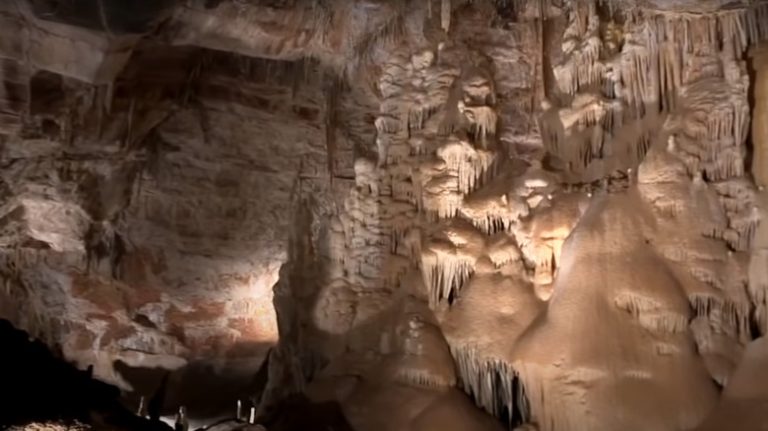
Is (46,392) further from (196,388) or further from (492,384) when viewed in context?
(196,388)

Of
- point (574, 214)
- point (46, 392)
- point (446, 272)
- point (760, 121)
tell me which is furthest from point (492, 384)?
point (46, 392)

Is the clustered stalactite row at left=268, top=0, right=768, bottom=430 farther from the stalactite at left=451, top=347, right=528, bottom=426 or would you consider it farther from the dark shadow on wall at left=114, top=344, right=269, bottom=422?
the dark shadow on wall at left=114, top=344, right=269, bottom=422

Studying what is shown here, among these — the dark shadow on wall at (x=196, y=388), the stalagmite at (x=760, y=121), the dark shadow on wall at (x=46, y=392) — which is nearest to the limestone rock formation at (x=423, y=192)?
the stalagmite at (x=760, y=121)

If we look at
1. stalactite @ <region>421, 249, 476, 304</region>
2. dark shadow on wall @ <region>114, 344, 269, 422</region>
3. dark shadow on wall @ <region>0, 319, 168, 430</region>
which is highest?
stalactite @ <region>421, 249, 476, 304</region>

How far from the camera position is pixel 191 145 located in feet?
32.1

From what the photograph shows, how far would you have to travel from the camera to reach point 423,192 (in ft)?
26.5

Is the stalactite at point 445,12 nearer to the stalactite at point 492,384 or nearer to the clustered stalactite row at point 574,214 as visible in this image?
the clustered stalactite row at point 574,214

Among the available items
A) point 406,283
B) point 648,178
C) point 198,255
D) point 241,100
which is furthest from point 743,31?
point 198,255

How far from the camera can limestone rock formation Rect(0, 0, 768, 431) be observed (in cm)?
623

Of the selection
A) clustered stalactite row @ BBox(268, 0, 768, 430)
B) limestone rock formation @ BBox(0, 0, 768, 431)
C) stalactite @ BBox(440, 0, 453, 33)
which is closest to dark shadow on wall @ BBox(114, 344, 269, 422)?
limestone rock formation @ BBox(0, 0, 768, 431)

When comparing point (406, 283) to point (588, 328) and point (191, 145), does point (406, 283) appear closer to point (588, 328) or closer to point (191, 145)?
point (588, 328)

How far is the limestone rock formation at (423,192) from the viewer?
6230 millimetres

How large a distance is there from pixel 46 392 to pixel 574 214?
170 inches

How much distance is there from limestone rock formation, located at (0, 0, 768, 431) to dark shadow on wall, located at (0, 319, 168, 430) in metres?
2.03
